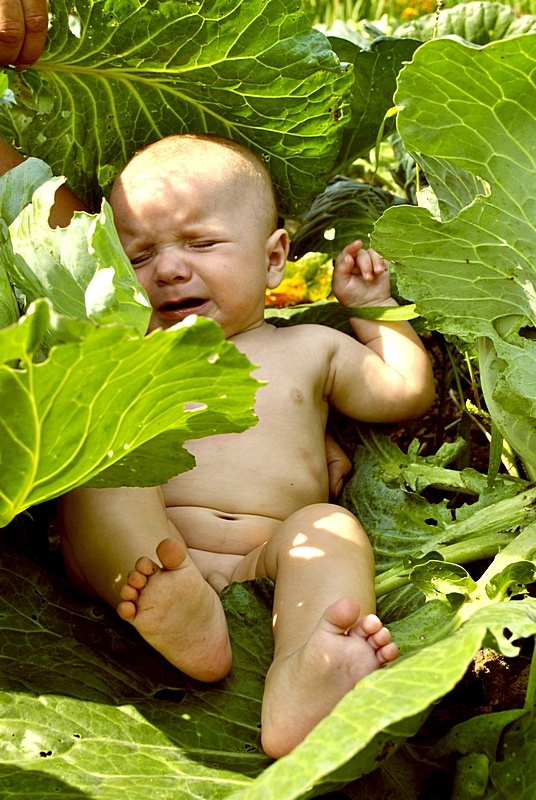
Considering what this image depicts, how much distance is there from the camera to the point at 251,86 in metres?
2.32

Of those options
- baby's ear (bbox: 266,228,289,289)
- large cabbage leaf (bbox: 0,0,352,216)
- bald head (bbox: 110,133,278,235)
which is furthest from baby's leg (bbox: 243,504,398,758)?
large cabbage leaf (bbox: 0,0,352,216)

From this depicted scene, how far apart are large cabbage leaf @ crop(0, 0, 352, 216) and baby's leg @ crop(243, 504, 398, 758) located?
1.12 m

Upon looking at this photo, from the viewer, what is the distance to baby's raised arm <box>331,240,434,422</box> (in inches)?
90.9

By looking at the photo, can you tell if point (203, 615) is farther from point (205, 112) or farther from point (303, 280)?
point (303, 280)

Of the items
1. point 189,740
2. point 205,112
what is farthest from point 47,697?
point 205,112

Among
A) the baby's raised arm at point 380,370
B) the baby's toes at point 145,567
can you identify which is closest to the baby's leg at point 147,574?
the baby's toes at point 145,567

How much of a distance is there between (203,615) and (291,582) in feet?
0.64

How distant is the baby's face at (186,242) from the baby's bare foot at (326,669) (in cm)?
98

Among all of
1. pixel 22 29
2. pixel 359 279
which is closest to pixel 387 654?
pixel 359 279

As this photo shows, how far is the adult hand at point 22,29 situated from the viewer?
1.99m

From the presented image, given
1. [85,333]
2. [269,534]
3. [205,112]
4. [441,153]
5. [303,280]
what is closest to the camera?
[85,333]

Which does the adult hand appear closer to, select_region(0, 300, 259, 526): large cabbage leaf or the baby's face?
the baby's face

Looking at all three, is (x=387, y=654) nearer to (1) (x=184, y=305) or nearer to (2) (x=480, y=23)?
(1) (x=184, y=305)

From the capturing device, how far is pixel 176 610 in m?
1.54
